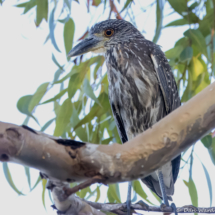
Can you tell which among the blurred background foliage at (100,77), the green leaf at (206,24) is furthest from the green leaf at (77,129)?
the green leaf at (206,24)

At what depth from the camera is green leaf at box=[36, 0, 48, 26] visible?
1.61m

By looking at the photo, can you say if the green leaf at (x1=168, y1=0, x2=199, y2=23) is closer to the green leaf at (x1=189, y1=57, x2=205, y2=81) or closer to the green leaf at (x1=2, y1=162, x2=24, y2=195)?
the green leaf at (x1=189, y1=57, x2=205, y2=81)

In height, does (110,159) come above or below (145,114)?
below

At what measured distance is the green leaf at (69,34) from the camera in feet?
5.42

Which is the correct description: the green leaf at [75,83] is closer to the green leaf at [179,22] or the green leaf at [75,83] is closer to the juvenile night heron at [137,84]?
the juvenile night heron at [137,84]

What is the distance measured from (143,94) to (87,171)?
90 centimetres

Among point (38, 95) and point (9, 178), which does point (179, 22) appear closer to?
point (38, 95)

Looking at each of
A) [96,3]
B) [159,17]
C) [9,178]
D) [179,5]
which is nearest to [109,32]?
[96,3]

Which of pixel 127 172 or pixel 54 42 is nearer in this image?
pixel 127 172

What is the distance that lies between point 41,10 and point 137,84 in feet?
2.00

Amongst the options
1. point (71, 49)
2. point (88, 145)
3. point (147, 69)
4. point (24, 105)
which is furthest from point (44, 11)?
point (88, 145)

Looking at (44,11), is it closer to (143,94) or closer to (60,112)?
(60,112)

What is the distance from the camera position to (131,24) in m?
1.85

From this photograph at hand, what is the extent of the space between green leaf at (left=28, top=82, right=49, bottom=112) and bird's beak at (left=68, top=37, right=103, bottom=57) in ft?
0.76
